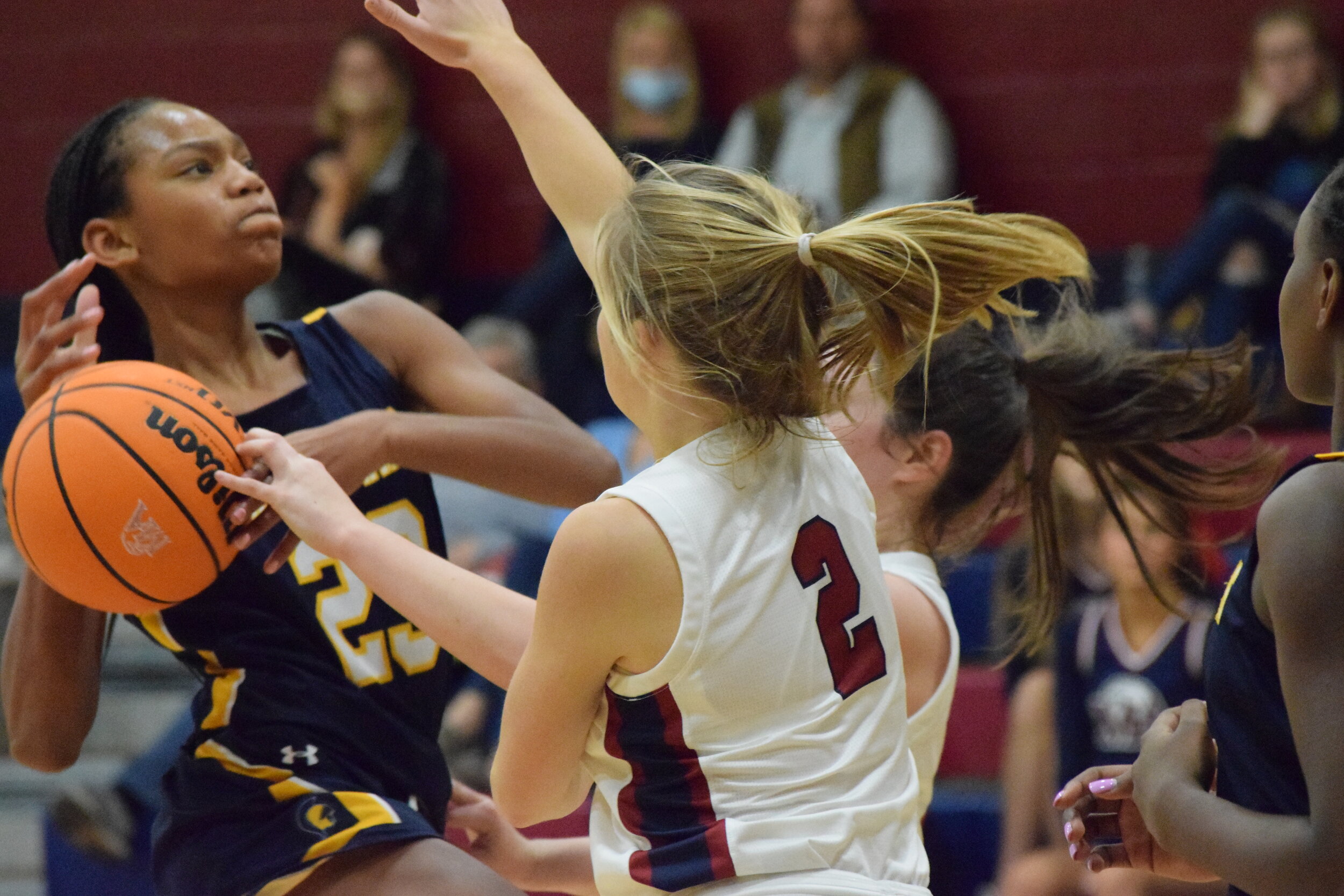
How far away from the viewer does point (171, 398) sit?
2158mm

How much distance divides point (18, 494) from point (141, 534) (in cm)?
21

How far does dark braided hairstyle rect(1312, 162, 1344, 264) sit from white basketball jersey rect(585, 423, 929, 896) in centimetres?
64

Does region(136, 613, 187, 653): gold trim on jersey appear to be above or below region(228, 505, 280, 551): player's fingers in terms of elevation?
below

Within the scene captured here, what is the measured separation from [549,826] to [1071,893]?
1.41m

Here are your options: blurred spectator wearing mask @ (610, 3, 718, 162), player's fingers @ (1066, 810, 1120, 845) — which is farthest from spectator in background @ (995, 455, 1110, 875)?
blurred spectator wearing mask @ (610, 3, 718, 162)

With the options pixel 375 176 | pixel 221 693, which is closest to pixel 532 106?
pixel 221 693

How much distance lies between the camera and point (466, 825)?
2.55 meters

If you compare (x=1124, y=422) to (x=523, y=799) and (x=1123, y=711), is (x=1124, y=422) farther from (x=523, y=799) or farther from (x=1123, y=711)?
(x=1123, y=711)

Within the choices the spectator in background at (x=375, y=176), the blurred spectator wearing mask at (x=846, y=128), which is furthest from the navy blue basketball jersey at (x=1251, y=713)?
the spectator in background at (x=375, y=176)

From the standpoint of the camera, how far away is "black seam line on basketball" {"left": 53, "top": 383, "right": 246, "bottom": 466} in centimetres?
215

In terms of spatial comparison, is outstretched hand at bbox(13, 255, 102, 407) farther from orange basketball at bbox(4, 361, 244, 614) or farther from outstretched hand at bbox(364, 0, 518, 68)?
outstretched hand at bbox(364, 0, 518, 68)

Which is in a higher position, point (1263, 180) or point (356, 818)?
point (1263, 180)

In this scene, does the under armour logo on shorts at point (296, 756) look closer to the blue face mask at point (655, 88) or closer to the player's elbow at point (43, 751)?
the player's elbow at point (43, 751)

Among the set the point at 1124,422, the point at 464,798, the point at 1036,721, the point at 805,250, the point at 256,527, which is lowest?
the point at 1036,721
